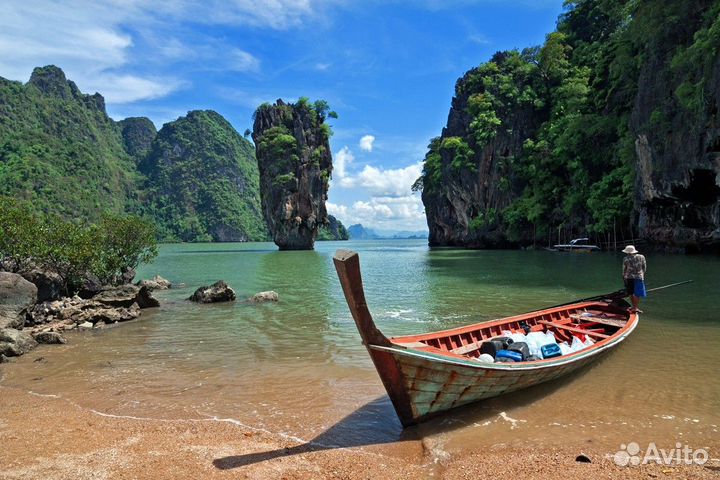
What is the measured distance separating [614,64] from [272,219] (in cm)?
4686

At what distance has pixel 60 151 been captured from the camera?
350 feet

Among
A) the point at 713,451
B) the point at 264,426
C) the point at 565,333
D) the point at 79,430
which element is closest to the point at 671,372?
the point at 565,333

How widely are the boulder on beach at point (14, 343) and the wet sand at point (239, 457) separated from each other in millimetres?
4287

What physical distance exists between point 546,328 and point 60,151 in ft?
414

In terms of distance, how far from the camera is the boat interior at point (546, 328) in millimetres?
7102

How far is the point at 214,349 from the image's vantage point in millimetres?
9945

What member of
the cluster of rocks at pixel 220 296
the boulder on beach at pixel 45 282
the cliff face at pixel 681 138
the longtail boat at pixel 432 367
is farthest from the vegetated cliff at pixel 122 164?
the longtail boat at pixel 432 367

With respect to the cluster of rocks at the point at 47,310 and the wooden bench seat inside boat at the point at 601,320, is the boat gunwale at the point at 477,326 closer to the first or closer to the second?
the wooden bench seat inside boat at the point at 601,320

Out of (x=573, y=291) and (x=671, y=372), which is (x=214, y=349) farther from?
(x=573, y=291)

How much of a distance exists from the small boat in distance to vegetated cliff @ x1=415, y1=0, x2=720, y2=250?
1393 mm

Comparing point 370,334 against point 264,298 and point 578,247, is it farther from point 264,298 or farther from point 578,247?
point 578,247

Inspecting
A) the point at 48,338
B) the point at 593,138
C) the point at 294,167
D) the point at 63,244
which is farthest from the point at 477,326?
the point at 294,167

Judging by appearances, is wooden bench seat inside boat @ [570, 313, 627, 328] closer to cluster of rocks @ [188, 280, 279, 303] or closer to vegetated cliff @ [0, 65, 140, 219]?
cluster of rocks @ [188, 280, 279, 303]

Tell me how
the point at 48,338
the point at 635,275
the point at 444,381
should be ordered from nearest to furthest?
1. the point at 444,381
2. the point at 48,338
3. the point at 635,275
